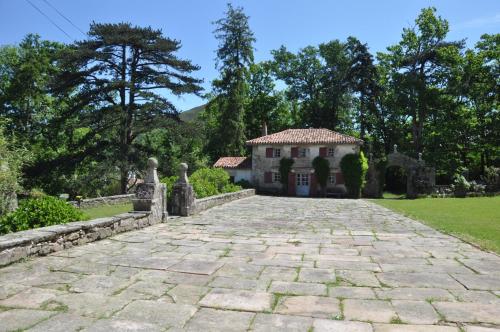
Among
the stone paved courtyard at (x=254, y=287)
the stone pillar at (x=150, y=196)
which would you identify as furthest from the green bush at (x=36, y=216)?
the stone pillar at (x=150, y=196)

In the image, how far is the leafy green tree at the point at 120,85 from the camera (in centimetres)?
2345

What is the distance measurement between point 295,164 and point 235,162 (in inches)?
223

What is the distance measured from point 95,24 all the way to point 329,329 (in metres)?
25.4

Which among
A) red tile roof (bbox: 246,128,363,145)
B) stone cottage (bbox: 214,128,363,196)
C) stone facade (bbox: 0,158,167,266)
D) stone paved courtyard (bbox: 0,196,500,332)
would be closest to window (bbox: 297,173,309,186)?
stone cottage (bbox: 214,128,363,196)

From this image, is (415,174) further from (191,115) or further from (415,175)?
(191,115)

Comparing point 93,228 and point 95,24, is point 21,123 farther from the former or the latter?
point 93,228

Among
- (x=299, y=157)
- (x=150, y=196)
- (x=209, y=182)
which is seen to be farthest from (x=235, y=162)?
(x=150, y=196)

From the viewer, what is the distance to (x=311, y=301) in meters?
4.07

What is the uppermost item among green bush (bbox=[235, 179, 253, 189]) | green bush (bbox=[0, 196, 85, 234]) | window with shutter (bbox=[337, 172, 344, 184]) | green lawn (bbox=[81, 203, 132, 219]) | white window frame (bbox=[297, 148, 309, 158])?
white window frame (bbox=[297, 148, 309, 158])

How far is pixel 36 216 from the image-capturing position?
719 cm

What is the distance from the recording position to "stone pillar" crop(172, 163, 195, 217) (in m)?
12.3

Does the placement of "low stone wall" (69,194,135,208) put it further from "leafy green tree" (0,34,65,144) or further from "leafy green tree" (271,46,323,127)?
"leafy green tree" (271,46,323,127)

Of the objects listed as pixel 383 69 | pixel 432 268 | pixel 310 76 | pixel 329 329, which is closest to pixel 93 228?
pixel 329 329

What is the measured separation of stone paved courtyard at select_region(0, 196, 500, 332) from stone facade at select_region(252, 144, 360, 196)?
76.6 ft
